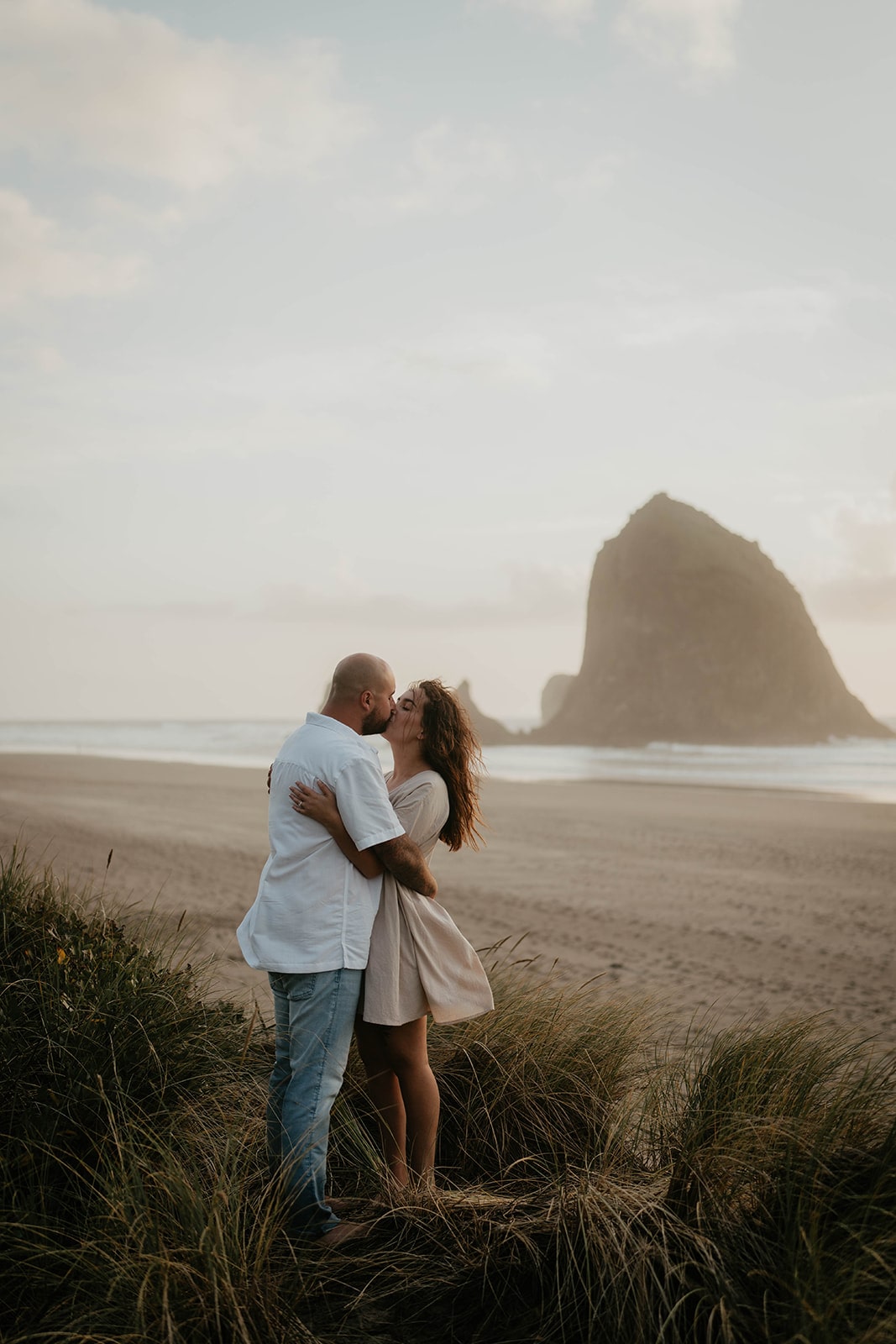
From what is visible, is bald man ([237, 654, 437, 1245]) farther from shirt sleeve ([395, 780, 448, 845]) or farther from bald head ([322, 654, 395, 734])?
shirt sleeve ([395, 780, 448, 845])

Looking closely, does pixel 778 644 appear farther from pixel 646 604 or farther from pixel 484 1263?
pixel 484 1263

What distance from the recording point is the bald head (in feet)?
10.7

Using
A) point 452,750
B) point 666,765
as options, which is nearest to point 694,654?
point 666,765

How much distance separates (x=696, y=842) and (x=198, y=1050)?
44.1 ft

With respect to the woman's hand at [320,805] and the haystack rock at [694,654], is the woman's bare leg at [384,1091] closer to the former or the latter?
the woman's hand at [320,805]

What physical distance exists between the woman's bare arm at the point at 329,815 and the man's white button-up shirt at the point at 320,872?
0.02 m

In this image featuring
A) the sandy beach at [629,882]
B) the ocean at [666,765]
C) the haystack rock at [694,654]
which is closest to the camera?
the sandy beach at [629,882]

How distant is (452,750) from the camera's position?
3564 millimetres

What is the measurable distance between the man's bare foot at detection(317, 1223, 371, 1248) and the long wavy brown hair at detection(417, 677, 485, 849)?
1.24 meters

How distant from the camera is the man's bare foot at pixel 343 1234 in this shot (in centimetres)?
288

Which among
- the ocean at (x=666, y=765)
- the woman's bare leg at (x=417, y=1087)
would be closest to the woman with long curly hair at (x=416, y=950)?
the woman's bare leg at (x=417, y=1087)

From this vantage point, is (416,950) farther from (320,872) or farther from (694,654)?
(694,654)

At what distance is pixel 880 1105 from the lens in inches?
125

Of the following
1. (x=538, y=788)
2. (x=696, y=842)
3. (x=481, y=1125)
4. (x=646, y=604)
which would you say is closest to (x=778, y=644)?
(x=646, y=604)
